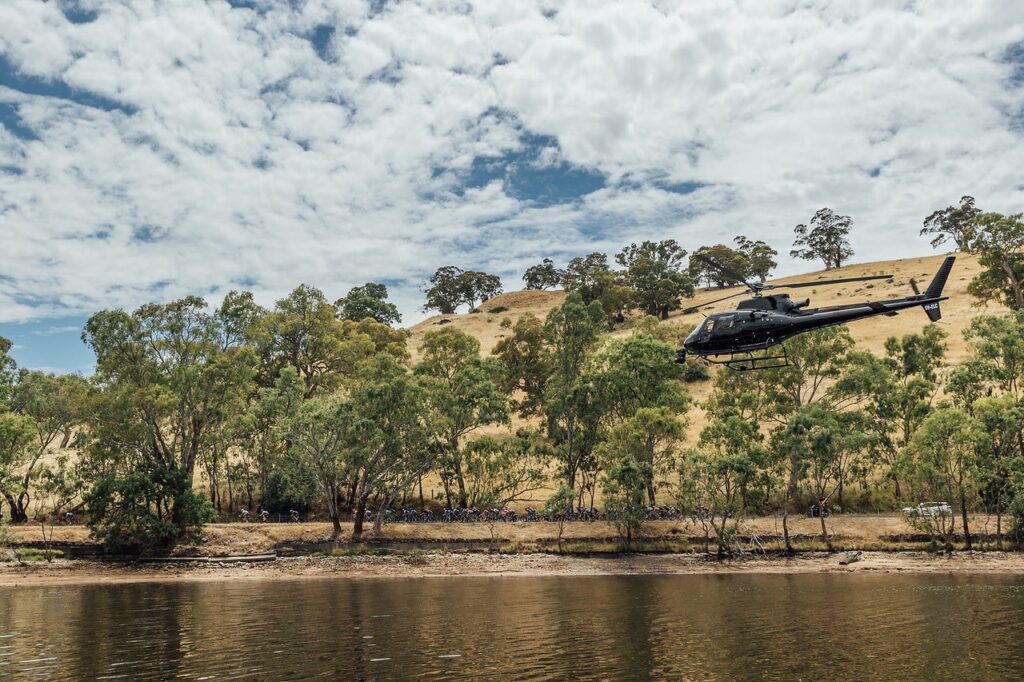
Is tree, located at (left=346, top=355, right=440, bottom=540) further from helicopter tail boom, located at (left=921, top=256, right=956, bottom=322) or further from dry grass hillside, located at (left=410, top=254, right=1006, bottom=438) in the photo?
helicopter tail boom, located at (left=921, top=256, right=956, bottom=322)

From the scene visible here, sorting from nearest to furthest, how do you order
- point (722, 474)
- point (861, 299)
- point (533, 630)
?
point (533, 630), point (722, 474), point (861, 299)

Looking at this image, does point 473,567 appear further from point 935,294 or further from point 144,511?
point 935,294

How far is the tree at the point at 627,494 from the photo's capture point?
5419 cm

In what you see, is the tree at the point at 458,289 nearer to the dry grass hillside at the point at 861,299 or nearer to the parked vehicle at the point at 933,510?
the dry grass hillside at the point at 861,299

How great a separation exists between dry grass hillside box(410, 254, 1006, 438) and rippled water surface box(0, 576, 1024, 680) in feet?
136

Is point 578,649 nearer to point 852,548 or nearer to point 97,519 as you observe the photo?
point 852,548

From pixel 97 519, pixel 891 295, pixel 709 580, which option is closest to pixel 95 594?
pixel 97 519

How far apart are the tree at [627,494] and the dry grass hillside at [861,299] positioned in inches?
986

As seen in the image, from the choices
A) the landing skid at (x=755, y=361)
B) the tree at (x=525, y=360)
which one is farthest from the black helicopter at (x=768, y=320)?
the tree at (x=525, y=360)

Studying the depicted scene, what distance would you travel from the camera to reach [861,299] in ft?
400

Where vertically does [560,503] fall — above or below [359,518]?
above

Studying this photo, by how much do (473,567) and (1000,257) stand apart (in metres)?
76.8

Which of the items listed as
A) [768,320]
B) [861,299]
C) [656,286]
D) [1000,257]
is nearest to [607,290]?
[656,286]

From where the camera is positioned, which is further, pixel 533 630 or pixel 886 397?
pixel 886 397
